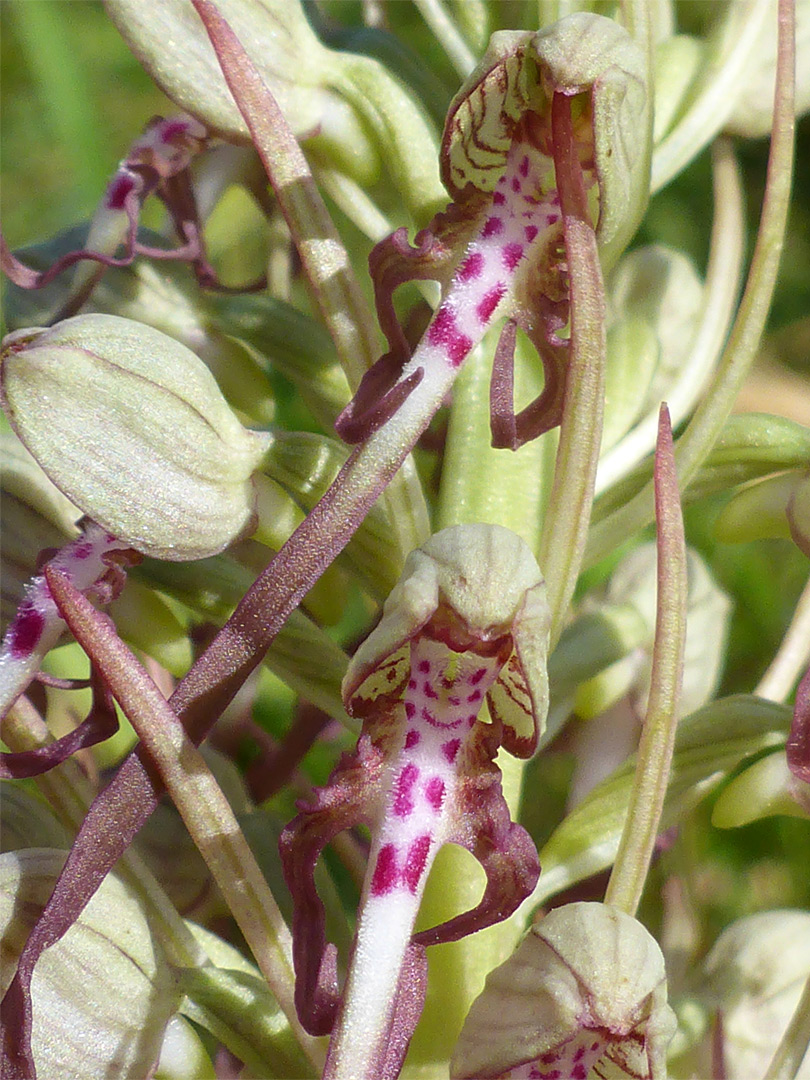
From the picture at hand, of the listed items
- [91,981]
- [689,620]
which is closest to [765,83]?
[689,620]

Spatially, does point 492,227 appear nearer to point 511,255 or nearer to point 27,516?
point 511,255

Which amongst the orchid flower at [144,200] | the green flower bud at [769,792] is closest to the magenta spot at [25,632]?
the orchid flower at [144,200]

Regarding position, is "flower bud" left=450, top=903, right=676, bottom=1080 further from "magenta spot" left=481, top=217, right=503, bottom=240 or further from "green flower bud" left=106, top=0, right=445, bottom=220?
"green flower bud" left=106, top=0, right=445, bottom=220

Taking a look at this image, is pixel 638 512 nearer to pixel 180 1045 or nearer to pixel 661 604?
pixel 661 604

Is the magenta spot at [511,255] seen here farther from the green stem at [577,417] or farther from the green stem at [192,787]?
the green stem at [192,787]

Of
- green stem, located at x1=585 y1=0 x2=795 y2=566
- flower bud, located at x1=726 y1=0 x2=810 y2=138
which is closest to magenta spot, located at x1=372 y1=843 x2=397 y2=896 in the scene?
green stem, located at x1=585 y1=0 x2=795 y2=566

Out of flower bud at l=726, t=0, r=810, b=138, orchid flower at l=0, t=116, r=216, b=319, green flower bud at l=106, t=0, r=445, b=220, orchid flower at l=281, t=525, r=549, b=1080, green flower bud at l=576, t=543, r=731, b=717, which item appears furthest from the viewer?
green flower bud at l=576, t=543, r=731, b=717

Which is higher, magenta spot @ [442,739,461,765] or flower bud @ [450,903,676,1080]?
magenta spot @ [442,739,461,765]
